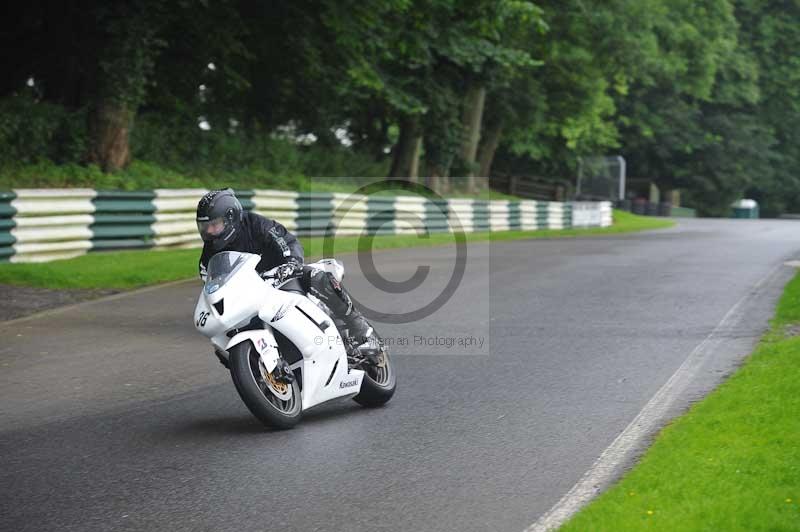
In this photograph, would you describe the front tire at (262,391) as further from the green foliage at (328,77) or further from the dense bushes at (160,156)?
the green foliage at (328,77)

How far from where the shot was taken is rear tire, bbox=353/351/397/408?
7711mm

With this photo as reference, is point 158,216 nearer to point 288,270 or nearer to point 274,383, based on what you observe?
point 288,270

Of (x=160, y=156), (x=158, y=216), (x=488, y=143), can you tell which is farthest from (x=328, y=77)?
(x=488, y=143)

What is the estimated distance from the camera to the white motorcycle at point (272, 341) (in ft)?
22.0

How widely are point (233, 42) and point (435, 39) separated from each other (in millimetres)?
6334

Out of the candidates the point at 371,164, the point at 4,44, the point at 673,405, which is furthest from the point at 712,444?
the point at 371,164

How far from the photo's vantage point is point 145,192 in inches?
725

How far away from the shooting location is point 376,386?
25.4 ft

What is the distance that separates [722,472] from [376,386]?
2.76 meters

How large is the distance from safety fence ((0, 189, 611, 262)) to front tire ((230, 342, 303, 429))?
985 cm

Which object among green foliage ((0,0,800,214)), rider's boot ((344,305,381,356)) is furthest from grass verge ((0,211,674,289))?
rider's boot ((344,305,381,356))

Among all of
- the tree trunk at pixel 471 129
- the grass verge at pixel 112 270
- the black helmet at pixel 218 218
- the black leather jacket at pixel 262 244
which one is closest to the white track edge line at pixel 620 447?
the black leather jacket at pixel 262 244

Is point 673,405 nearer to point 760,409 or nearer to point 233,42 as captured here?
point 760,409

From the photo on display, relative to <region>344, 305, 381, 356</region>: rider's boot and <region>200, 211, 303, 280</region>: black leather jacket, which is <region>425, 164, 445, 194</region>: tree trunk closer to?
<region>344, 305, 381, 356</region>: rider's boot
